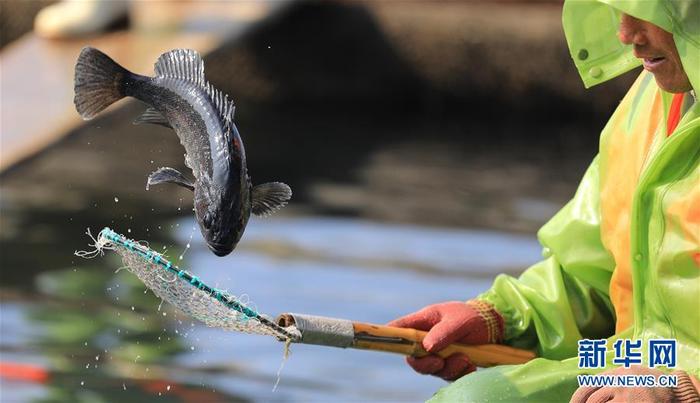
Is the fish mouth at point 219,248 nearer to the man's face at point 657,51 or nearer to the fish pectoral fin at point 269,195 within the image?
the fish pectoral fin at point 269,195

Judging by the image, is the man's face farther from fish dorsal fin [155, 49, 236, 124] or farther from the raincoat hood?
fish dorsal fin [155, 49, 236, 124]

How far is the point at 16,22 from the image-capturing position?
31.3 feet

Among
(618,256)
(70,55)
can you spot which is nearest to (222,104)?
(618,256)

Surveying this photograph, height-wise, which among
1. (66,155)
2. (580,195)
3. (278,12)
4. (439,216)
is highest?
(278,12)

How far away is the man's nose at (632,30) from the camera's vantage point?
9.82 ft

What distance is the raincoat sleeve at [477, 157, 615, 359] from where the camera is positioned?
131 inches

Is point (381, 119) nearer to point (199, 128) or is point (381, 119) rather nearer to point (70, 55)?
point (70, 55)

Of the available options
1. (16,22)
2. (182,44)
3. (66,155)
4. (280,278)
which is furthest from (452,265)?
(16,22)

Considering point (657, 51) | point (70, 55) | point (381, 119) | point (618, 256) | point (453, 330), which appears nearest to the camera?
point (657, 51)

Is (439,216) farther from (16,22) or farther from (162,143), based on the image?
(16,22)

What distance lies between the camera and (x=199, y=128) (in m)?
2.75

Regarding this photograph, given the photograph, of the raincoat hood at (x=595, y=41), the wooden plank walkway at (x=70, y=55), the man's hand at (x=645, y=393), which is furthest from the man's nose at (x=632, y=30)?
the wooden plank walkway at (x=70, y=55)

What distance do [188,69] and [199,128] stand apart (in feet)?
0.45

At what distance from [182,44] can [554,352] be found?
14.5ft
